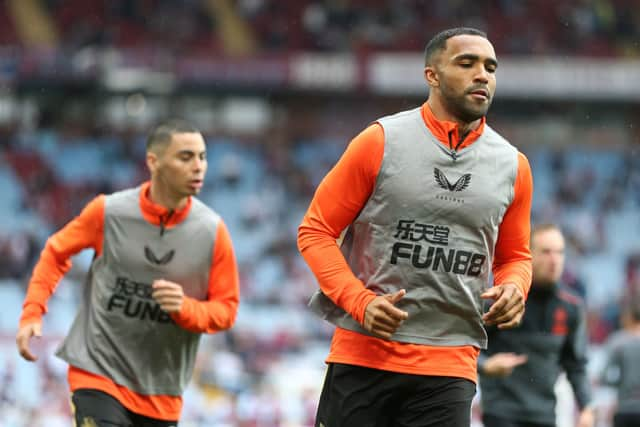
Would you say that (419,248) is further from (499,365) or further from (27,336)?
(27,336)

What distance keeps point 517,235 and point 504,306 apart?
0.51 metres

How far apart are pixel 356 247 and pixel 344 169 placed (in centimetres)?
36

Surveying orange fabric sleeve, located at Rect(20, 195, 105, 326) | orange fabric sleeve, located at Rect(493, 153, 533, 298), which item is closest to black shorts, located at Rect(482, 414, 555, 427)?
orange fabric sleeve, located at Rect(493, 153, 533, 298)

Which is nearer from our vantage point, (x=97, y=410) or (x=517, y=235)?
(x=517, y=235)

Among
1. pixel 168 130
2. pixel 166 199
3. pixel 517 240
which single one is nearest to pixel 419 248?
pixel 517 240

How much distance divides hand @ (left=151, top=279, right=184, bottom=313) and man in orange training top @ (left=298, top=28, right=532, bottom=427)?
1331mm

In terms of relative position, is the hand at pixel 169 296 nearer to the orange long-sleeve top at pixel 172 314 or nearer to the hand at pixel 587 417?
the orange long-sleeve top at pixel 172 314

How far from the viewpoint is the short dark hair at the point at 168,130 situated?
6855 millimetres

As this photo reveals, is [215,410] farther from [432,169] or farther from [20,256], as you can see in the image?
[432,169]

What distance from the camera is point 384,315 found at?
4555 millimetres

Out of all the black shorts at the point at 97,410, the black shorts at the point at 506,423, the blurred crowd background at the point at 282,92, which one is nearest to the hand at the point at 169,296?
the black shorts at the point at 97,410

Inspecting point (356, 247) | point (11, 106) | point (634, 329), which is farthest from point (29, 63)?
point (356, 247)

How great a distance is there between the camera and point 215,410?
1455cm

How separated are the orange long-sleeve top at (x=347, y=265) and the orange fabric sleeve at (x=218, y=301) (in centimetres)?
140
